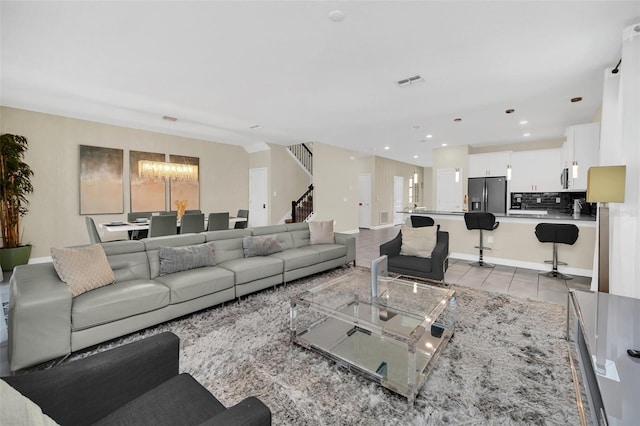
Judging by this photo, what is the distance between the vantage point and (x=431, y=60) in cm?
316

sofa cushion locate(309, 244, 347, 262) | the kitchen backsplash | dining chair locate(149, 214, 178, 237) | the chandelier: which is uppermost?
the chandelier

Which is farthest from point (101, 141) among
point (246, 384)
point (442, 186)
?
point (442, 186)

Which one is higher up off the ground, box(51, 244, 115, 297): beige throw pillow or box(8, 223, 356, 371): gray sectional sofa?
box(51, 244, 115, 297): beige throw pillow

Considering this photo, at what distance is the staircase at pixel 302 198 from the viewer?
343 inches

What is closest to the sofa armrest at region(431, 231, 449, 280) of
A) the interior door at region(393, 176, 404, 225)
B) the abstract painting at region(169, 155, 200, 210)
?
the abstract painting at region(169, 155, 200, 210)

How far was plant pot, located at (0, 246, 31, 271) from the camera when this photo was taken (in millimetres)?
4543

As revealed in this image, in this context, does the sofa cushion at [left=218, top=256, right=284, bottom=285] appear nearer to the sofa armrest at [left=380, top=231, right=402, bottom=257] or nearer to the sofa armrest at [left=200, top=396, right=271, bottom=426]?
the sofa armrest at [left=380, top=231, right=402, bottom=257]

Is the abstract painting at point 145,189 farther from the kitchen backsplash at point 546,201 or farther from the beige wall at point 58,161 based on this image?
the kitchen backsplash at point 546,201

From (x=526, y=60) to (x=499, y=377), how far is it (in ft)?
10.7

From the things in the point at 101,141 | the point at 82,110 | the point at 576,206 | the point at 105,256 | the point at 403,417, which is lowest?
the point at 403,417

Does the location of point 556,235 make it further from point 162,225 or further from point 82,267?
point 162,225

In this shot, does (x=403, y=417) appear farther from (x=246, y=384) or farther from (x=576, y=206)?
(x=576, y=206)

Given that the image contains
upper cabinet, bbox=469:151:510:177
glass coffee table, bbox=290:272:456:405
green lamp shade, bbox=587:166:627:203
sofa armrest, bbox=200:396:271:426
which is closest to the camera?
sofa armrest, bbox=200:396:271:426

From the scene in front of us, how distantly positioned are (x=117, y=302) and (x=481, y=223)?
5297 mm
